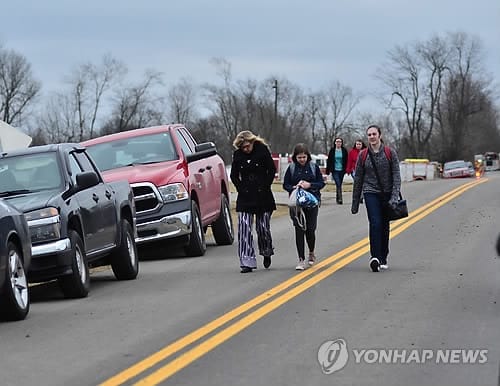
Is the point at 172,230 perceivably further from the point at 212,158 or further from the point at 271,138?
the point at 271,138

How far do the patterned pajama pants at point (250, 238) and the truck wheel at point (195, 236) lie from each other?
2138 mm

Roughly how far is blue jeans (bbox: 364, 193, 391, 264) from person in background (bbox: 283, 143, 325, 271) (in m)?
0.78

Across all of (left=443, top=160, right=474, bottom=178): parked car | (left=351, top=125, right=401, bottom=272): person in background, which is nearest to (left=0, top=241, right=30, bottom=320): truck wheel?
(left=351, top=125, right=401, bottom=272): person in background

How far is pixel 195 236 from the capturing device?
1630cm

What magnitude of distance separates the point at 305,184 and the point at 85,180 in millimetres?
3071

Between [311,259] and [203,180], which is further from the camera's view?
[203,180]

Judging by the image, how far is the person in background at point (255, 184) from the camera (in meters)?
14.0

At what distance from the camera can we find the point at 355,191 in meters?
13.8

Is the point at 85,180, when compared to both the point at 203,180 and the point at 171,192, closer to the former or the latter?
the point at 171,192

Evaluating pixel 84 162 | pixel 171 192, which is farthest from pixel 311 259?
pixel 84 162

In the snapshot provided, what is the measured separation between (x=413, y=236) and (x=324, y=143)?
102m

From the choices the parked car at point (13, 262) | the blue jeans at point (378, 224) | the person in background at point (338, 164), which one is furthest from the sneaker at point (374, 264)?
the person in background at point (338, 164)

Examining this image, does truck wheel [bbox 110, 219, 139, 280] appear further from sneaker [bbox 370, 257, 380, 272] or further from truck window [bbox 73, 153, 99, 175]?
sneaker [bbox 370, 257, 380, 272]

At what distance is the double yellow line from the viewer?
7.59 metres
